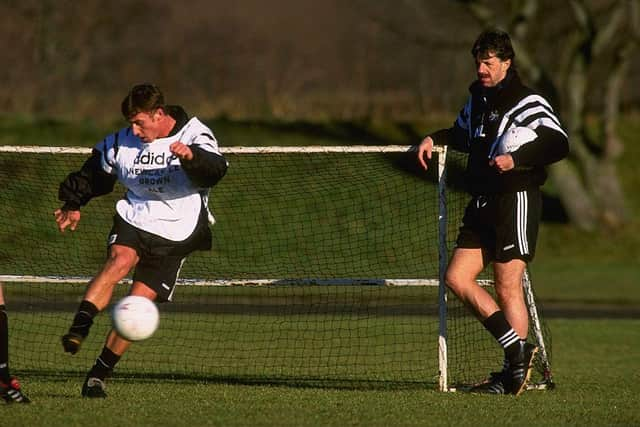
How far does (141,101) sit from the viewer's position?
8.03 meters

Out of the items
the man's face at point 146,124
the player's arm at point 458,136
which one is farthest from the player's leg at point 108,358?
the player's arm at point 458,136

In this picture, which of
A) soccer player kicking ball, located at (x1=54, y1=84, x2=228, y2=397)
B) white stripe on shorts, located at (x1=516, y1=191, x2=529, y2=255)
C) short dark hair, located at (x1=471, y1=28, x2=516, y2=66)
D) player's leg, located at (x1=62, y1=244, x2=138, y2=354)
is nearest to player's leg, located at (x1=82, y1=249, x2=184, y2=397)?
soccer player kicking ball, located at (x1=54, y1=84, x2=228, y2=397)

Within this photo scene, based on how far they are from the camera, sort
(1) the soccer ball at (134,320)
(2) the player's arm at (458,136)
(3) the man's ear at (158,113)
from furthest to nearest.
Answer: (2) the player's arm at (458,136), (3) the man's ear at (158,113), (1) the soccer ball at (134,320)

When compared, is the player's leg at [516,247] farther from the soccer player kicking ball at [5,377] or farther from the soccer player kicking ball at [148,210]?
the soccer player kicking ball at [5,377]

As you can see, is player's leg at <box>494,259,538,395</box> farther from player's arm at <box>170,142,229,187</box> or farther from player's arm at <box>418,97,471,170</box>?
player's arm at <box>170,142,229,187</box>

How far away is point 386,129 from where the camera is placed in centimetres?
3003

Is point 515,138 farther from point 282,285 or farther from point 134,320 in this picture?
point 134,320

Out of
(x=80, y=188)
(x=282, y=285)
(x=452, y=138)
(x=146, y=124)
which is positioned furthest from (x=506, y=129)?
(x=80, y=188)

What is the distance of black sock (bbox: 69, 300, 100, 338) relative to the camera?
26.0ft

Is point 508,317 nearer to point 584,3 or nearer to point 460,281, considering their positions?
point 460,281

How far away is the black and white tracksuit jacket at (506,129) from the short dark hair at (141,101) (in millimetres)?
2152

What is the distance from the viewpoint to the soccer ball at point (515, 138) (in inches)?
329

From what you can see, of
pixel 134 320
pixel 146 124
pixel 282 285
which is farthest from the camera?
pixel 282 285

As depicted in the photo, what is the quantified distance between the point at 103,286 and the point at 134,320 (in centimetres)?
51
